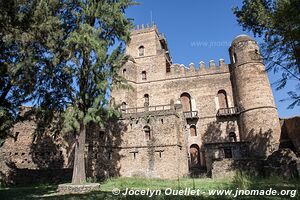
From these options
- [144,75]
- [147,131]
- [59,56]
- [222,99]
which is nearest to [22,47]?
[59,56]

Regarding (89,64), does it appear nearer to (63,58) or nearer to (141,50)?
(63,58)

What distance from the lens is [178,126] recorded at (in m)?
20.8

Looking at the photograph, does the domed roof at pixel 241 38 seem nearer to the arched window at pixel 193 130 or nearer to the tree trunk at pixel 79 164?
the arched window at pixel 193 130

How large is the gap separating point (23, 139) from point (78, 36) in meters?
13.6

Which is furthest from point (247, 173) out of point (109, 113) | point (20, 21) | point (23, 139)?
point (23, 139)

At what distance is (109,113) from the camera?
551 inches

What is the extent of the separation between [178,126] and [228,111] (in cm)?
787

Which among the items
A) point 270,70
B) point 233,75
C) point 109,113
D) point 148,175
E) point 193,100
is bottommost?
point 148,175

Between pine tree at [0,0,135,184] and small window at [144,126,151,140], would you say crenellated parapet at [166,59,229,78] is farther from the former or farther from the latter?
pine tree at [0,0,135,184]

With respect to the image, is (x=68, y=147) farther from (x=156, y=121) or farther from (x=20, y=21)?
(x=20, y=21)

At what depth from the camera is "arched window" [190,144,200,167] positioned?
24872 mm

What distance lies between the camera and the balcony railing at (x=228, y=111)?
24925mm

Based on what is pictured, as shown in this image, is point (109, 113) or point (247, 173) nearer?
point (109, 113)

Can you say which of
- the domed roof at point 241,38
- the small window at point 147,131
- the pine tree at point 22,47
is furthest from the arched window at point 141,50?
the pine tree at point 22,47
